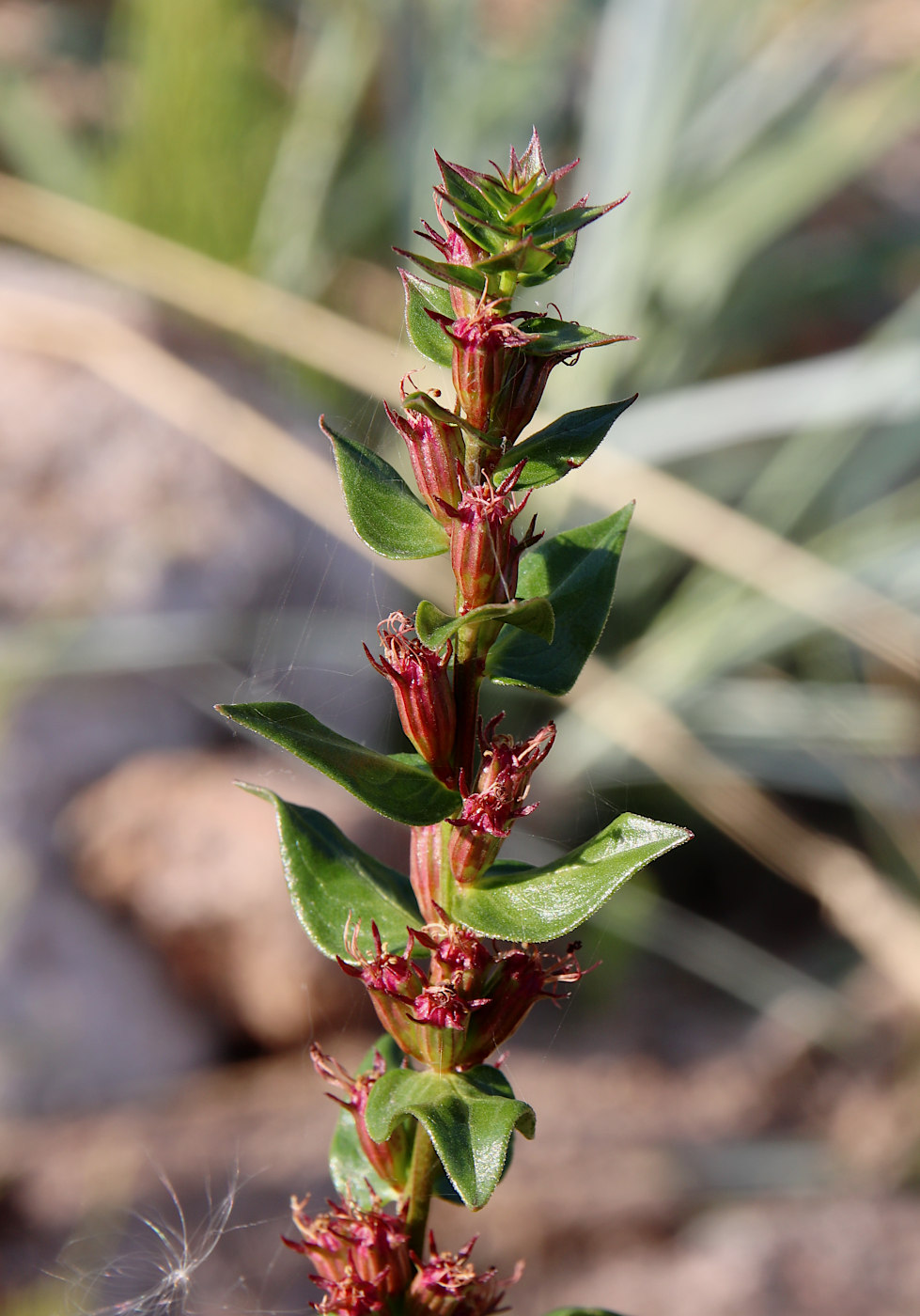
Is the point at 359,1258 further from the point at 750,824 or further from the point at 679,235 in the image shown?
the point at 679,235

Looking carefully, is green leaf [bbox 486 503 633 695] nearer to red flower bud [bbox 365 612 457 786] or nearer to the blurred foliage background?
red flower bud [bbox 365 612 457 786]

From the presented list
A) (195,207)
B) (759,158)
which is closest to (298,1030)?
(195,207)

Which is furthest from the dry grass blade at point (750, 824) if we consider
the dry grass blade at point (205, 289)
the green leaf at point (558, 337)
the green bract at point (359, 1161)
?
the green leaf at point (558, 337)

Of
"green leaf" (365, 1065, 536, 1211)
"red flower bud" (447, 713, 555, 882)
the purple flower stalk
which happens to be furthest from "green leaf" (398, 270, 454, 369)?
"green leaf" (365, 1065, 536, 1211)

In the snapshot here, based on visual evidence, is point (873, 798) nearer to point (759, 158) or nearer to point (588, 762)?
point (588, 762)

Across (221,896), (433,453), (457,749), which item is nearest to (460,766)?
(457,749)

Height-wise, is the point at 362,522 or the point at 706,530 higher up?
the point at 706,530
